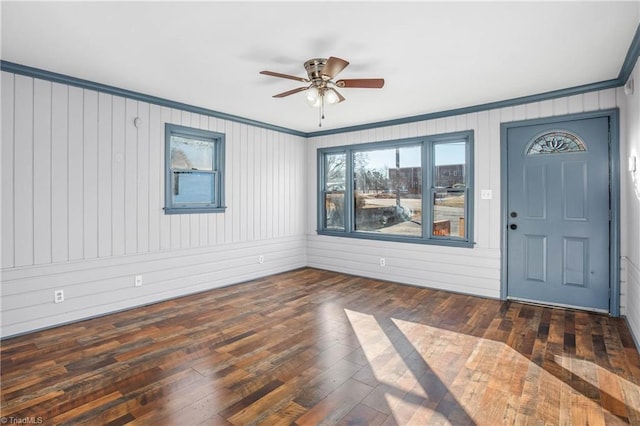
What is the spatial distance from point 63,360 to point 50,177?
189 centimetres

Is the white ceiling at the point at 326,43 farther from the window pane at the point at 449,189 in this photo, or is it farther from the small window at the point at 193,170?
the window pane at the point at 449,189

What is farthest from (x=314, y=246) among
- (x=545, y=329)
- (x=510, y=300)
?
(x=545, y=329)

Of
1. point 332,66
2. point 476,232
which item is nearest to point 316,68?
point 332,66

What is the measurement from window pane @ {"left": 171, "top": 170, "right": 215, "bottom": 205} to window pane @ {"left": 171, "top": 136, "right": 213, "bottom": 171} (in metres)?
0.11

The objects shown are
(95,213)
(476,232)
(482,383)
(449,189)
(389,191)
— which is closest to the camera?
(482,383)

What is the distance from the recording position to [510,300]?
4.58 meters

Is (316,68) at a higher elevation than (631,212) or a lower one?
higher

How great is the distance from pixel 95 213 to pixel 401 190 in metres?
4.36

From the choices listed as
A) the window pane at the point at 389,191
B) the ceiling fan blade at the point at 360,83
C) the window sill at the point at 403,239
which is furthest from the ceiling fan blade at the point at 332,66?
the window sill at the point at 403,239

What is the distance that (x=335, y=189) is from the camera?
6586mm

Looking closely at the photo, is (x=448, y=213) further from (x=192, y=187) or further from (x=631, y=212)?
(x=192, y=187)

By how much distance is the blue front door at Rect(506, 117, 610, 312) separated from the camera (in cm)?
402

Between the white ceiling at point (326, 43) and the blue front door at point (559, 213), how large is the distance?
0.66 meters

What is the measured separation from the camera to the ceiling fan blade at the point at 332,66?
283cm
